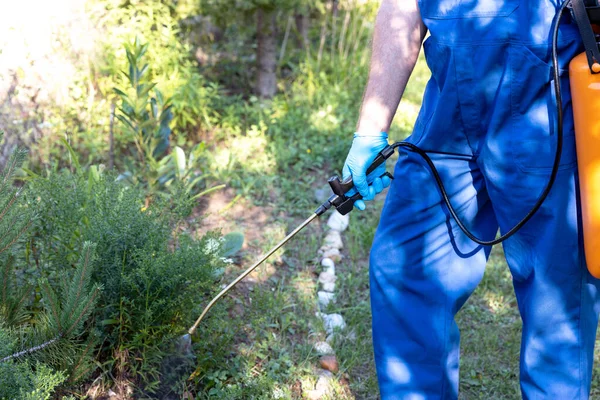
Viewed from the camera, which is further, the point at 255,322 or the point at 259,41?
the point at 259,41

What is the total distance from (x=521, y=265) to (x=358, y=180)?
0.54 meters

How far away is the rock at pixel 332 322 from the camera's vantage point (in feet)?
9.36

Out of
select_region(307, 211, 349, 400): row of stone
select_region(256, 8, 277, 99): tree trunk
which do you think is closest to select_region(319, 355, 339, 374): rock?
select_region(307, 211, 349, 400): row of stone

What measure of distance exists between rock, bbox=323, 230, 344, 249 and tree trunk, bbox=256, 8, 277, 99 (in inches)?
67.4

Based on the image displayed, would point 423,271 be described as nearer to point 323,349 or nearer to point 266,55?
point 323,349

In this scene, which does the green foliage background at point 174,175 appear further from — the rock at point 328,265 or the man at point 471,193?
the man at point 471,193

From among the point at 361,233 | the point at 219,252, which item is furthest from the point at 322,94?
the point at 219,252

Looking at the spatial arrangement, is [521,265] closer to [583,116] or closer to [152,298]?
[583,116]

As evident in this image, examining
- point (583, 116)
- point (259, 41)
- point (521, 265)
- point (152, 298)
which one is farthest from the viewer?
point (259, 41)

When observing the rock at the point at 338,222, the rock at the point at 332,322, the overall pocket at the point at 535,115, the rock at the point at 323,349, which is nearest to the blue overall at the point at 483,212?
the overall pocket at the point at 535,115

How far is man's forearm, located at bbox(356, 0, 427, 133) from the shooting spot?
73.9 inches

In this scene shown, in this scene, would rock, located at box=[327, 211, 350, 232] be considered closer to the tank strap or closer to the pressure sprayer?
the pressure sprayer

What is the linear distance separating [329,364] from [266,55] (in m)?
2.82

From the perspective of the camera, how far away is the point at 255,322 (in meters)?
2.57
